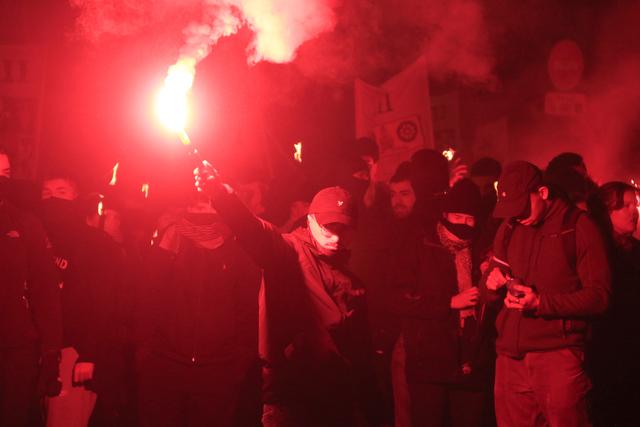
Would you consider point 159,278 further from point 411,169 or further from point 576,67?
point 576,67

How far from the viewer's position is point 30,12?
10672mm

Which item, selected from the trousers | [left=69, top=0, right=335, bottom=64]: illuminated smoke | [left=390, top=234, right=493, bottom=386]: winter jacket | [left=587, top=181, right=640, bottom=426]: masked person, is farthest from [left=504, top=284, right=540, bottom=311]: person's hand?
[left=69, top=0, right=335, bottom=64]: illuminated smoke

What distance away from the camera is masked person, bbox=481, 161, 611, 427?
15.5 ft

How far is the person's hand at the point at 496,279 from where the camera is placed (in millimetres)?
5051

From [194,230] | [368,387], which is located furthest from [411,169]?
[368,387]

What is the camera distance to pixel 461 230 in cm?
597

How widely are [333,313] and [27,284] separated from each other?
2.75m

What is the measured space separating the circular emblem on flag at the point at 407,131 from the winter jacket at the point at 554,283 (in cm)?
409

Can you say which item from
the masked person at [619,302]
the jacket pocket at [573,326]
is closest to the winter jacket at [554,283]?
the jacket pocket at [573,326]

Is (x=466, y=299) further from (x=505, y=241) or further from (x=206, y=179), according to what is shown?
(x=206, y=179)

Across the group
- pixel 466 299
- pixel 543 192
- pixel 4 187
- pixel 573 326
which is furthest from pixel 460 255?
pixel 4 187

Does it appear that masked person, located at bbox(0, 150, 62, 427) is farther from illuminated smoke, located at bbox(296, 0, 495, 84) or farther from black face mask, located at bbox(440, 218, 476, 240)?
illuminated smoke, located at bbox(296, 0, 495, 84)

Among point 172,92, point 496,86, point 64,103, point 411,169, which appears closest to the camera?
point 172,92

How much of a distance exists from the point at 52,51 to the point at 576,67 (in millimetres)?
7963
